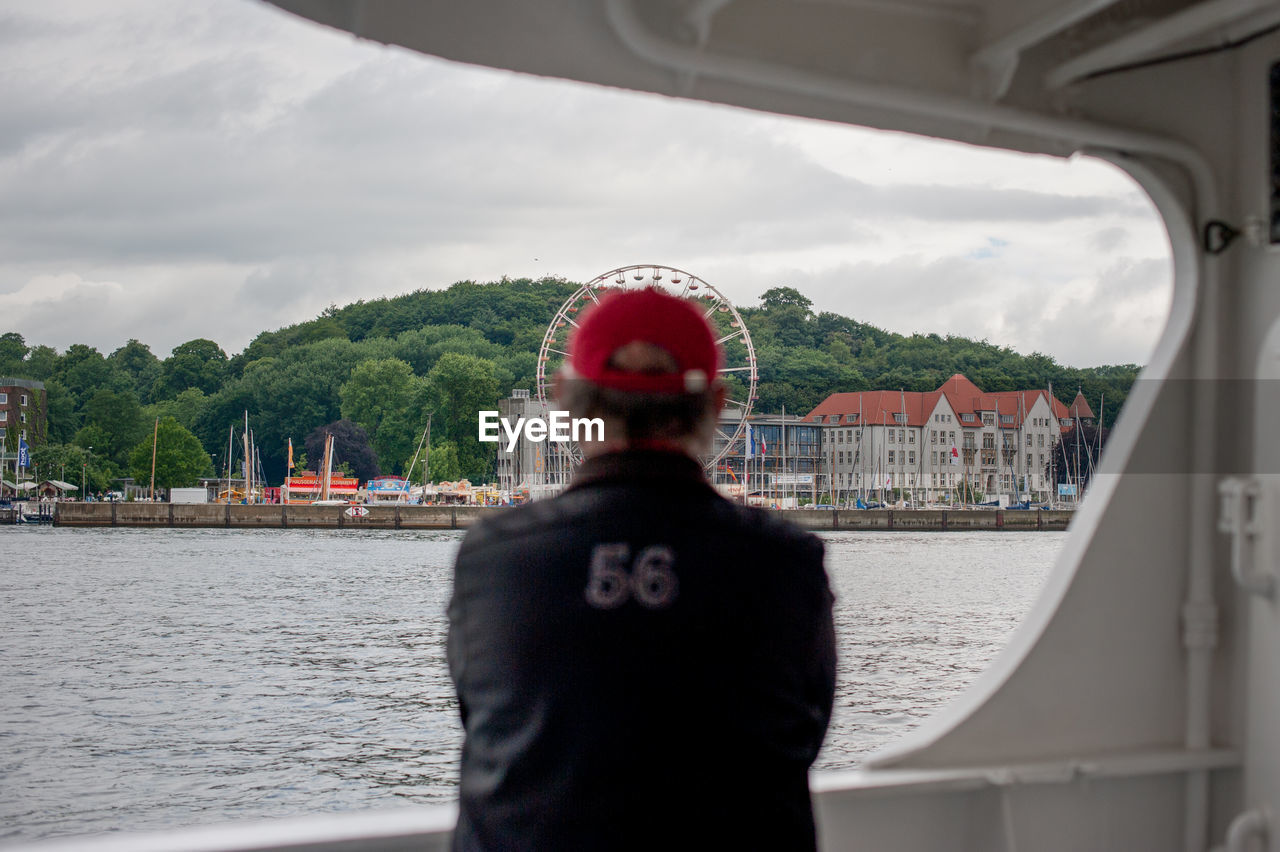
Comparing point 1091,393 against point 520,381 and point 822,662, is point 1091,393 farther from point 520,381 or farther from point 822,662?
point 822,662

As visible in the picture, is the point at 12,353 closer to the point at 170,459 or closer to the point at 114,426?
the point at 114,426

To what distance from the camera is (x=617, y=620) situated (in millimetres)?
681

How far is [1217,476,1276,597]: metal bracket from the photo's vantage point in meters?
1.78

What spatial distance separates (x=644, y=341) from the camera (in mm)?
728

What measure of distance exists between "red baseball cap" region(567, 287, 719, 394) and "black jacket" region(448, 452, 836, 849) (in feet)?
0.16

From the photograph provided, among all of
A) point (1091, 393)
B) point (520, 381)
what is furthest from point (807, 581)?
point (1091, 393)

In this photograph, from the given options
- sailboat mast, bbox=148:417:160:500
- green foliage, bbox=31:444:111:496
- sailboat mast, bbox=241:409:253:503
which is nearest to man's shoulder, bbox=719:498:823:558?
sailboat mast, bbox=241:409:253:503

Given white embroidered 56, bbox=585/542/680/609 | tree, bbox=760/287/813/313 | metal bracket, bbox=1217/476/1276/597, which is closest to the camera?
white embroidered 56, bbox=585/542/680/609

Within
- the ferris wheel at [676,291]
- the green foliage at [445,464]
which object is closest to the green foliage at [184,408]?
the green foliage at [445,464]

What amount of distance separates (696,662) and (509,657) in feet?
0.39

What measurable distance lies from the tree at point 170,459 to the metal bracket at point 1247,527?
4959cm

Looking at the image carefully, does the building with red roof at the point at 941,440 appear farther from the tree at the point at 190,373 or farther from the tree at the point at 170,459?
the tree at the point at 190,373

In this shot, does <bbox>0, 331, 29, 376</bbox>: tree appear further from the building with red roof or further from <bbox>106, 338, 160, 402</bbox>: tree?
the building with red roof

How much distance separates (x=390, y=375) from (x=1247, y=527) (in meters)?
48.0
